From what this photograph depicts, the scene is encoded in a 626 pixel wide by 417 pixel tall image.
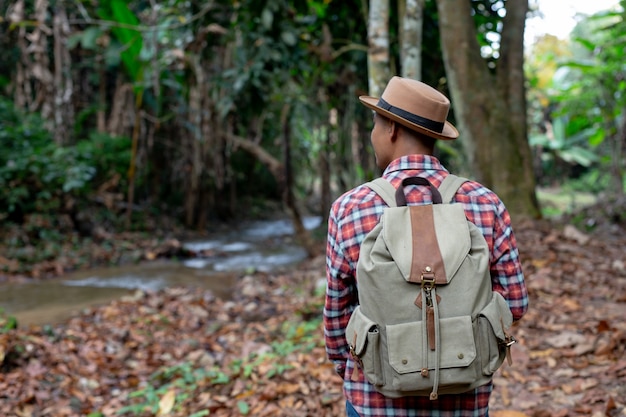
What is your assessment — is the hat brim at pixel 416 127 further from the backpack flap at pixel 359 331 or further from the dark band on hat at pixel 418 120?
the backpack flap at pixel 359 331

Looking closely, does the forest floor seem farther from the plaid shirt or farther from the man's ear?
the man's ear

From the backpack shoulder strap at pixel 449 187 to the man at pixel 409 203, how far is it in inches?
1.0

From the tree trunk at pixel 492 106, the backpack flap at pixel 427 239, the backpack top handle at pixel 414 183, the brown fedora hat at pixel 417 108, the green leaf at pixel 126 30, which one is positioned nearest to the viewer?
the backpack flap at pixel 427 239

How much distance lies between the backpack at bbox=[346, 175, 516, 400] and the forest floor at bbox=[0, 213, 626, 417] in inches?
75.1

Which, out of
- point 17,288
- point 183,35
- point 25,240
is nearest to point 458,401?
point 17,288

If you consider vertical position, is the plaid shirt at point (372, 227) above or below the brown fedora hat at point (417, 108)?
below

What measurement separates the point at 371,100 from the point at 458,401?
102 cm

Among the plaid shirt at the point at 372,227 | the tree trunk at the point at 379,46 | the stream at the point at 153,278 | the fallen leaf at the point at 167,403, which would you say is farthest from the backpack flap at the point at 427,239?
the stream at the point at 153,278

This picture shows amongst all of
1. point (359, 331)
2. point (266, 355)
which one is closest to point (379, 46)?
point (266, 355)

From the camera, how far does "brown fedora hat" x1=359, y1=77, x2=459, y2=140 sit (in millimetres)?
1706

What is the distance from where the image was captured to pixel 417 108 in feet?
5.60

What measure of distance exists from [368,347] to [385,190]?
47cm

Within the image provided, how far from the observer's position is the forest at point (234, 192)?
13.0 ft

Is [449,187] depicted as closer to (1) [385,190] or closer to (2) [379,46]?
(1) [385,190]
